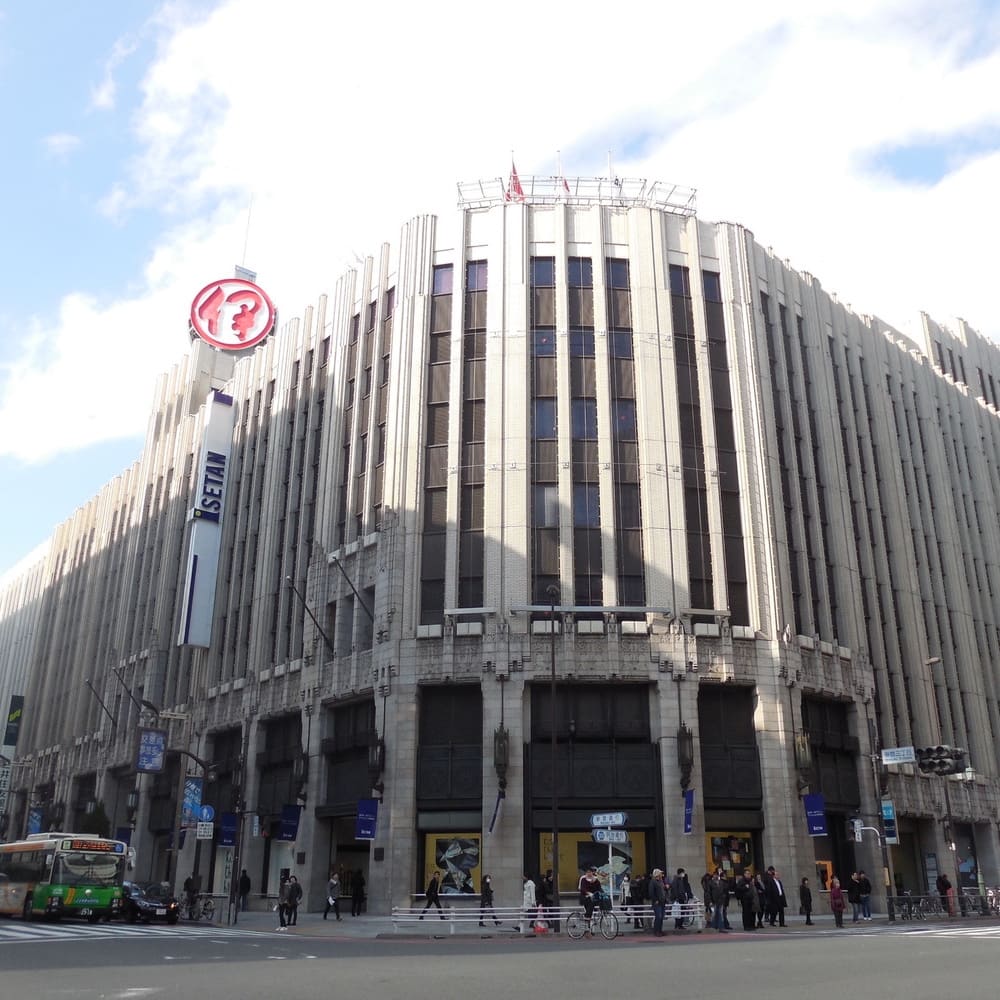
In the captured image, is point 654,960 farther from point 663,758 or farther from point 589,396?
point 589,396

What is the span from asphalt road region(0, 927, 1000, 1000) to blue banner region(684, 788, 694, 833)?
13.3 meters

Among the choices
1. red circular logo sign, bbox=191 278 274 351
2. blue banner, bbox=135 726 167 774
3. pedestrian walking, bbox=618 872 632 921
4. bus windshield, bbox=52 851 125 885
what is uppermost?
red circular logo sign, bbox=191 278 274 351

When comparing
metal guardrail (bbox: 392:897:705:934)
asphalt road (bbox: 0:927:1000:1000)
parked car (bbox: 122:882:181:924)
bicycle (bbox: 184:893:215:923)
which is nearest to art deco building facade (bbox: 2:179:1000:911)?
bicycle (bbox: 184:893:215:923)

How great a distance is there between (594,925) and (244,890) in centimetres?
2300

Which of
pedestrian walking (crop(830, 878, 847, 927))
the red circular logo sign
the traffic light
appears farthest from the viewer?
the red circular logo sign

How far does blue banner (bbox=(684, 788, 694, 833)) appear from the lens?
38062mm

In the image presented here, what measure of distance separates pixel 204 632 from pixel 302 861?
19.0 m

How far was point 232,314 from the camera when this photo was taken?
80062 millimetres

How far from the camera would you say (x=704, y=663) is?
135 feet

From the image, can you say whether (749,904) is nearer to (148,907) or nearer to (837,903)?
(837,903)

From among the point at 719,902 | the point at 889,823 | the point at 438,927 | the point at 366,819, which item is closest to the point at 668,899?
the point at 719,902

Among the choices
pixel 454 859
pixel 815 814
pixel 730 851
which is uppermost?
pixel 815 814

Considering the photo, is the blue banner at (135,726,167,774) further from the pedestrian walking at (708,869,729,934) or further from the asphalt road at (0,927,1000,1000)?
the pedestrian walking at (708,869,729,934)

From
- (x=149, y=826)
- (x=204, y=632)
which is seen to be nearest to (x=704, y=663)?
(x=204, y=632)
